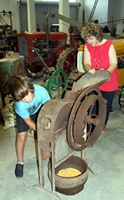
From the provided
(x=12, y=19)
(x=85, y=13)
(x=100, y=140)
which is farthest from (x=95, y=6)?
(x=100, y=140)

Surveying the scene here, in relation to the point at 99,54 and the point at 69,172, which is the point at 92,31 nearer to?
the point at 99,54

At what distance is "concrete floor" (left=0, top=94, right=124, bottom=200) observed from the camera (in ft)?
6.33

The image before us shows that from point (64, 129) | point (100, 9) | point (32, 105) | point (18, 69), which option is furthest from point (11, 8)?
point (64, 129)

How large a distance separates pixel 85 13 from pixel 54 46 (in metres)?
9.28

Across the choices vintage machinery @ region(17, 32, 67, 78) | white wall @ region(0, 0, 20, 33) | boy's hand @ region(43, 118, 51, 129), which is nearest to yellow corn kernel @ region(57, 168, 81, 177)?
boy's hand @ region(43, 118, 51, 129)

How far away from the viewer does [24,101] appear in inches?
Answer: 68.3

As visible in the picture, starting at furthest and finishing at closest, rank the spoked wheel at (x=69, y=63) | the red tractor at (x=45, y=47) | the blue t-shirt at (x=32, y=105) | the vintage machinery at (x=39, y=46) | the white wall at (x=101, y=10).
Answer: the white wall at (x=101, y=10)
the vintage machinery at (x=39, y=46)
the red tractor at (x=45, y=47)
the spoked wheel at (x=69, y=63)
the blue t-shirt at (x=32, y=105)

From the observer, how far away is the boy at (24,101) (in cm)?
166

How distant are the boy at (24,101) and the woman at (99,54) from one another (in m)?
0.62

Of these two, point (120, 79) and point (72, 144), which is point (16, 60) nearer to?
point (120, 79)

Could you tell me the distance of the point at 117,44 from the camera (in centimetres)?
380

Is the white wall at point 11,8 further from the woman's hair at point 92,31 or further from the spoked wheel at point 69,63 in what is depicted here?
the woman's hair at point 92,31

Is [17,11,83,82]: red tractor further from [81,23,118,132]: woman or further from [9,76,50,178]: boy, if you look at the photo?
[9,76,50,178]: boy

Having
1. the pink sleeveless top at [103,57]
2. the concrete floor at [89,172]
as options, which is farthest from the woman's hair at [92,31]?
the concrete floor at [89,172]
